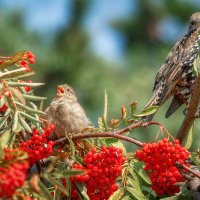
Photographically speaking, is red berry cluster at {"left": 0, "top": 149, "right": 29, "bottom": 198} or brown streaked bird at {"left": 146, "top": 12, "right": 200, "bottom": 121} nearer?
red berry cluster at {"left": 0, "top": 149, "right": 29, "bottom": 198}

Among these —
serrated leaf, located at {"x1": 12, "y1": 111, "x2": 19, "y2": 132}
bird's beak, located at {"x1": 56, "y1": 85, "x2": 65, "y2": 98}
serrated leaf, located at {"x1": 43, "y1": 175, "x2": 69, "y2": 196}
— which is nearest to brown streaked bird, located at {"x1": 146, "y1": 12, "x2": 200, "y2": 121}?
bird's beak, located at {"x1": 56, "y1": 85, "x2": 65, "y2": 98}

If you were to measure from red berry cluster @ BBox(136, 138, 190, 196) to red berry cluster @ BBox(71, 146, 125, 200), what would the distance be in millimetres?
119

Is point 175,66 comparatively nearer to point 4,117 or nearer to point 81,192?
point 81,192

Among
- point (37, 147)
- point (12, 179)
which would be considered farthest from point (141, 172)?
point (12, 179)

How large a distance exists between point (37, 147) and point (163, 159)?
57 centimetres

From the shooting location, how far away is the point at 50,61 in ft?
38.7

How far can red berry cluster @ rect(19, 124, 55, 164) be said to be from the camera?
2.54m

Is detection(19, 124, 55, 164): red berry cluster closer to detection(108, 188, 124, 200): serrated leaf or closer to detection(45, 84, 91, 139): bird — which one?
detection(108, 188, 124, 200): serrated leaf

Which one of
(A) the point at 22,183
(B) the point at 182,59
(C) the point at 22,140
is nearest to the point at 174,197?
(C) the point at 22,140

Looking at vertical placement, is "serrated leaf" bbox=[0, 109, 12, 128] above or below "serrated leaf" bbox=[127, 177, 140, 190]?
above

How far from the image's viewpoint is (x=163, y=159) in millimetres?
2668

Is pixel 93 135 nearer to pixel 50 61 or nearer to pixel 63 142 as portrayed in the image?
pixel 63 142

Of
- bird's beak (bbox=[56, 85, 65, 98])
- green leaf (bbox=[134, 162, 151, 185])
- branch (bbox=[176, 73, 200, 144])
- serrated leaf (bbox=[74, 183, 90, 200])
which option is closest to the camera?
serrated leaf (bbox=[74, 183, 90, 200])

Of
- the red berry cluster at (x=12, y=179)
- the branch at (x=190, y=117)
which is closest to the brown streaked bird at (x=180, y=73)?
the branch at (x=190, y=117)
